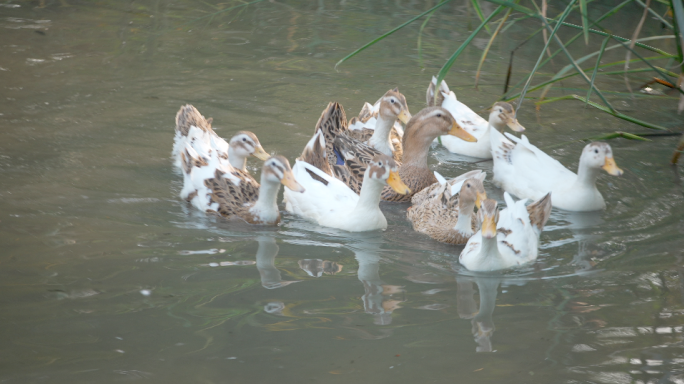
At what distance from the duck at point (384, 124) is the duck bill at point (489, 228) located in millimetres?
2346

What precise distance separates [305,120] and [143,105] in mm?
1981

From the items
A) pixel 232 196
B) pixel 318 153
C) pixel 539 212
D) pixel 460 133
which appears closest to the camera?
pixel 539 212

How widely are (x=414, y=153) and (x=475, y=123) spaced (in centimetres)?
149

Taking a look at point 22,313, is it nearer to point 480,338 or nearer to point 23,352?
point 23,352

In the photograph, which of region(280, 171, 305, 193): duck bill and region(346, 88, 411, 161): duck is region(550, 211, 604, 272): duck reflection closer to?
region(346, 88, 411, 161): duck

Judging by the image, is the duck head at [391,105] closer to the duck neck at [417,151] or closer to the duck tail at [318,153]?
the duck neck at [417,151]

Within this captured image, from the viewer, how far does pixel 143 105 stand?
7.91 m

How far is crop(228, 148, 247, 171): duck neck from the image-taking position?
19.6 ft

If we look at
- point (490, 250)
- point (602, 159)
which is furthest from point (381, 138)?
point (490, 250)

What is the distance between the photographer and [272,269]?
4.53 meters

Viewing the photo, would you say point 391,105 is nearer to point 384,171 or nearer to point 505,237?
point 384,171

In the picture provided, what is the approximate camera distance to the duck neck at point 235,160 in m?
5.99

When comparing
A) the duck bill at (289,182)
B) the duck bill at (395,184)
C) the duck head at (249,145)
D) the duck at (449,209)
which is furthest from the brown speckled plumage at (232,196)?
the duck at (449,209)

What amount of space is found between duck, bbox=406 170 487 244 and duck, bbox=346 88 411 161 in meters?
1.01
